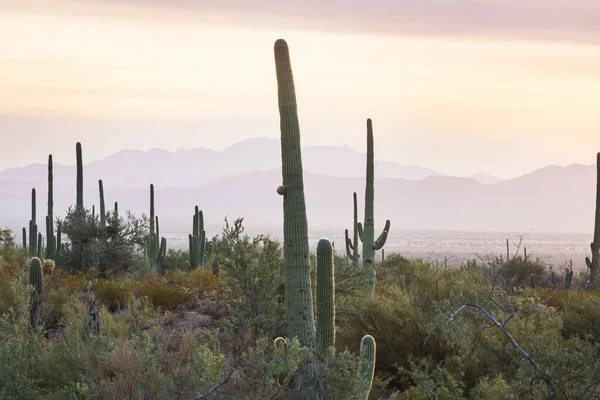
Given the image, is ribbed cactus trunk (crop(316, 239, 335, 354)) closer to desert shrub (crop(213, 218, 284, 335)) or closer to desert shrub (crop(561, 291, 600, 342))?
desert shrub (crop(213, 218, 284, 335))

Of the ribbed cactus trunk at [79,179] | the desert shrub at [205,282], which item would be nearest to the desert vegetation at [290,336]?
the desert shrub at [205,282]

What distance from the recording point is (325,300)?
11133 mm

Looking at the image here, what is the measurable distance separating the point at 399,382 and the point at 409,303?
6.60 feet

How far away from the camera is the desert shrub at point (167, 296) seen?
18141 mm

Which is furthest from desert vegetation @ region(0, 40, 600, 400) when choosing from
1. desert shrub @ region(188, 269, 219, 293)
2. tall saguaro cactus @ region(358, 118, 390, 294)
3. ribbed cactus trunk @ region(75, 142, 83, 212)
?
ribbed cactus trunk @ region(75, 142, 83, 212)

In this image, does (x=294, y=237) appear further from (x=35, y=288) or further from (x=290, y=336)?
(x=35, y=288)

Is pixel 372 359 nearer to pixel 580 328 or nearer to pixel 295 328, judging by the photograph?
pixel 295 328

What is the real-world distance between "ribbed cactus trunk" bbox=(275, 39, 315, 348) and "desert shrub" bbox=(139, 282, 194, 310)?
6.29 metres

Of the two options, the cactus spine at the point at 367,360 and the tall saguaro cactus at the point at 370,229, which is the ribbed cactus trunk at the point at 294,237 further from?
the tall saguaro cactus at the point at 370,229

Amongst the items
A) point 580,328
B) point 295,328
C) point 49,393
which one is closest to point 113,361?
point 49,393

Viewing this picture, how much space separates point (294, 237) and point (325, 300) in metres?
1.57

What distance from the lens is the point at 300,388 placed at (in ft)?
30.3

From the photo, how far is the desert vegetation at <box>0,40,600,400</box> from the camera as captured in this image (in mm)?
8461

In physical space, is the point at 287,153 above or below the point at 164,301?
above
